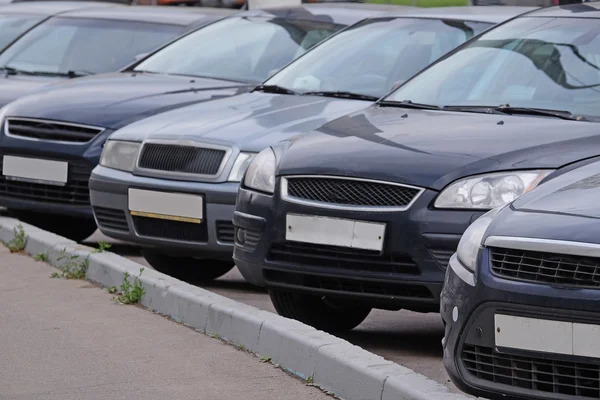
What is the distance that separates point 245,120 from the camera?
775cm

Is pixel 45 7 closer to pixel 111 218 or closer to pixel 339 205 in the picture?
pixel 111 218

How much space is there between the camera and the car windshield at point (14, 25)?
14359 mm

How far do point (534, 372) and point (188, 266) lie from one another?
435 cm

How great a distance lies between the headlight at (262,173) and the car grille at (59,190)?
8.64ft

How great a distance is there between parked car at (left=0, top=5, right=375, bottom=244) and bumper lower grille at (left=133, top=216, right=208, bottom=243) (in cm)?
129

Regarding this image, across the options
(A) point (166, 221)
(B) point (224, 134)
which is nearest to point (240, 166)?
(B) point (224, 134)

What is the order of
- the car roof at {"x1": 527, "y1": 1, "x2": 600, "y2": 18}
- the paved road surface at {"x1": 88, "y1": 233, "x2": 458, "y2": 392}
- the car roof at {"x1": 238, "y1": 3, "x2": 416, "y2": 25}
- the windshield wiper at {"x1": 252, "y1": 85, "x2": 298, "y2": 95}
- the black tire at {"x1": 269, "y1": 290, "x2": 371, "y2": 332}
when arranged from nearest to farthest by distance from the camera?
the paved road surface at {"x1": 88, "y1": 233, "x2": 458, "y2": 392} → the black tire at {"x1": 269, "y1": 290, "x2": 371, "y2": 332} → the car roof at {"x1": 527, "y1": 1, "x2": 600, "y2": 18} → the windshield wiper at {"x1": 252, "y1": 85, "x2": 298, "y2": 95} → the car roof at {"x1": 238, "y1": 3, "x2": 416, "y2": 25}

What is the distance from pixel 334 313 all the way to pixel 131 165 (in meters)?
1.79

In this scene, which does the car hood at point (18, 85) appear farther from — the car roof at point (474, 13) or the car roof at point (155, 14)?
the car roof at point (474, 13)

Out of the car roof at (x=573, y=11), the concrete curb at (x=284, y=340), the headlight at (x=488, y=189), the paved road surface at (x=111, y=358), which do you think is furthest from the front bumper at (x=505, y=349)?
the car roof at (x=573, y=11)

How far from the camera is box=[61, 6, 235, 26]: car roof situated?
12.0 meters

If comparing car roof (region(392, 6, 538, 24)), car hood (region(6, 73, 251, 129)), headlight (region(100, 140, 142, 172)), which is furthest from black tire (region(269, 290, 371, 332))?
car hood (region(6, 73, 251, 129))

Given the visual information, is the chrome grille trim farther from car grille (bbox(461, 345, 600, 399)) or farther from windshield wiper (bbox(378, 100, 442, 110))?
car grille (bbox(461, 345, 600, 399))

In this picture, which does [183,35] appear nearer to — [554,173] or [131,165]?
[131,165]
